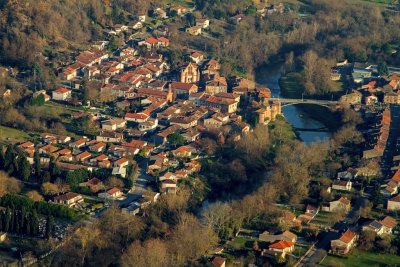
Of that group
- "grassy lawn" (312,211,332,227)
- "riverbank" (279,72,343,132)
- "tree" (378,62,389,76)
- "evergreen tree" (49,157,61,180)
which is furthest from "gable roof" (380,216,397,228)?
"tree" (378,62,389,76)

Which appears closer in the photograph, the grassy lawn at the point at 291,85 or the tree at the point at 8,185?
the tree at the point at 8,185

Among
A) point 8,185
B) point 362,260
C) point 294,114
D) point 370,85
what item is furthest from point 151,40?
point 362,260

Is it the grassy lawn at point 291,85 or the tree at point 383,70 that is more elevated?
→ the tree at point 383,70

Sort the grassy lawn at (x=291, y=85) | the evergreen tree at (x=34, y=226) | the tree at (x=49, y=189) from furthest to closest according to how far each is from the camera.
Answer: the grassy lawn at (x=291, y=85), the tree at (x=49, y=189), the evergreen tree at (x=34, y=226)

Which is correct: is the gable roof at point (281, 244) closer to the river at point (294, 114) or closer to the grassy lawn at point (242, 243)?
the grassy lawn at point (242, 243)

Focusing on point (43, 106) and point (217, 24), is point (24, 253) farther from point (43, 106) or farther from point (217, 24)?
point (217, 24)

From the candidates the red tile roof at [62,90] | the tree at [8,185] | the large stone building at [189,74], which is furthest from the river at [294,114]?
the tree at [8,185]

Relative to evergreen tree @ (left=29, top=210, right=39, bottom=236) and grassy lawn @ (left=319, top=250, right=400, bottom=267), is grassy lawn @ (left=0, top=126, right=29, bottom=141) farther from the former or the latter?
grassy lawn @ (left=319, top=250, right=400, bottom=267)
